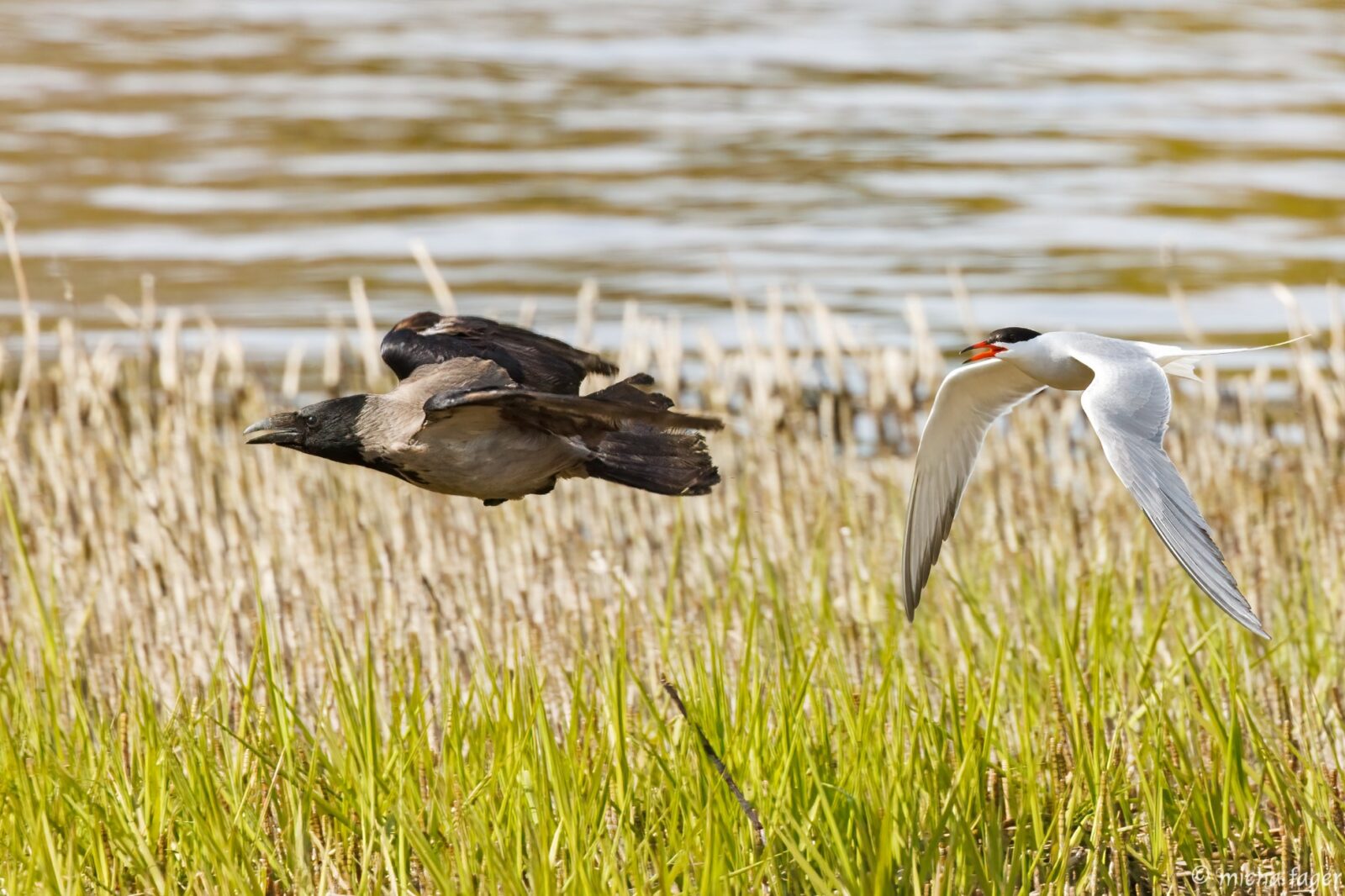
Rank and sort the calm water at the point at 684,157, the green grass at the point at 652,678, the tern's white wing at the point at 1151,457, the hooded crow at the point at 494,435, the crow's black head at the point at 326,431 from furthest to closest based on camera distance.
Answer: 1. the calm water at the point at 684,157
2. the green grass at the point at 652,678
3. the crow's black head at the point at 326,431
4. the hooded crow at the point at 494,435
5. the tern's white wing at the point at 1151,457

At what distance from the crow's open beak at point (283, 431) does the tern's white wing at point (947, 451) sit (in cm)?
101

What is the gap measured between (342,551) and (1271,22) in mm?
17394

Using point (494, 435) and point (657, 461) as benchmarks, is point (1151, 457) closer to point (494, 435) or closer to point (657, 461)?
→ point (657, 461)

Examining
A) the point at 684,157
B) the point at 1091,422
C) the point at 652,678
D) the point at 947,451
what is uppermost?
the point at 684,157

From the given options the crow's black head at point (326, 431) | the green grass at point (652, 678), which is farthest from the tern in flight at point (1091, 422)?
the crow's black head at point (326, 431)

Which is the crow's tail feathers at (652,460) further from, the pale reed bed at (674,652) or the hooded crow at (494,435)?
the pale reed bed at (674,652)

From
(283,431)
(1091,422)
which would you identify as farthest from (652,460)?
(1091,422)

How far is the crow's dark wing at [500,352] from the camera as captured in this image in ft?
10.5

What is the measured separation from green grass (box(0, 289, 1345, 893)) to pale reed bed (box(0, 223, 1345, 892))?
2cm

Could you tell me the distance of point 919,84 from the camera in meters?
17.9

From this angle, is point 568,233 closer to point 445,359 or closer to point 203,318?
point 203,318

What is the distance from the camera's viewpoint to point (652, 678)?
4445 millimetres

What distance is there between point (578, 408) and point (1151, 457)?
30.5 inches

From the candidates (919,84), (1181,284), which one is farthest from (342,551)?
(919,84)
